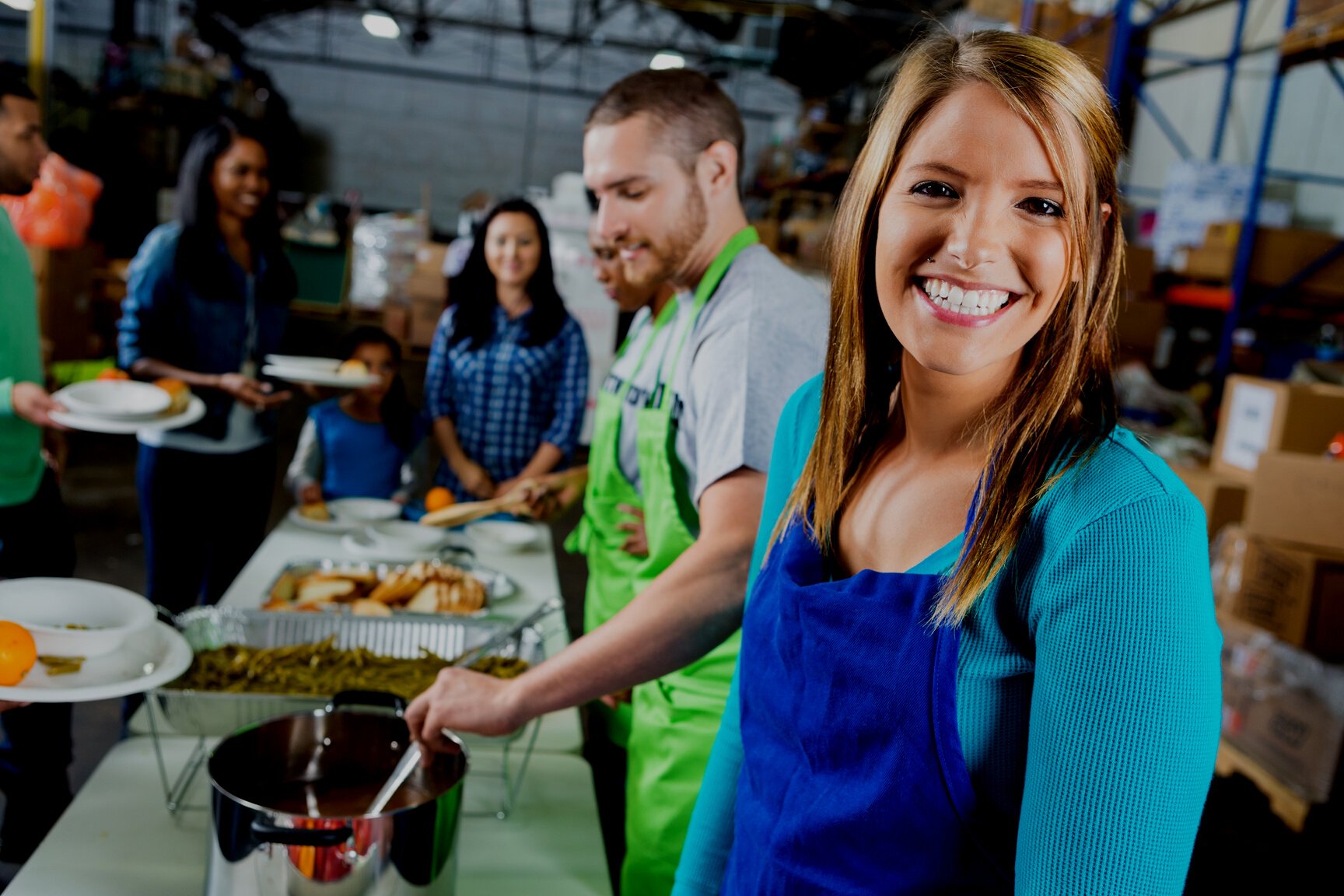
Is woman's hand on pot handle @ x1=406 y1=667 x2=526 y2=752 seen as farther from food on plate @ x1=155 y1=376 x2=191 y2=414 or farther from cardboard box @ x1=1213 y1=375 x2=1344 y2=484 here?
cardboard box @ x1=1213 y1=375 x2=1344 y2=484

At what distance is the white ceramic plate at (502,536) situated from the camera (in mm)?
2650

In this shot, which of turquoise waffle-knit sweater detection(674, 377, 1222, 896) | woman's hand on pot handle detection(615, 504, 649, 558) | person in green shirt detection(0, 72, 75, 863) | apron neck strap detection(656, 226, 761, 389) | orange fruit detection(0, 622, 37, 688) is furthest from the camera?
person in green shirt detection(0, 72, 75, 863)

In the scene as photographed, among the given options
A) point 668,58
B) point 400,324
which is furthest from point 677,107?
point 668,58

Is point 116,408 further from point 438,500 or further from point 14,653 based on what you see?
point 14,653

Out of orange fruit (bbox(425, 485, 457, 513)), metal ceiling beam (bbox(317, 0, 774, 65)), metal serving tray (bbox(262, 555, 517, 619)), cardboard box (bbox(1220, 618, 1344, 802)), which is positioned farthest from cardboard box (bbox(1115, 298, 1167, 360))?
metal ceiling beam (bbox(317, 0, 774, 65))

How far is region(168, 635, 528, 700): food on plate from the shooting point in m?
1.49

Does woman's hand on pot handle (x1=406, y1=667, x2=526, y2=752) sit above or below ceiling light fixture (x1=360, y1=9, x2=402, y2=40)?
below

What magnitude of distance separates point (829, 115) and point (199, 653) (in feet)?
33.1

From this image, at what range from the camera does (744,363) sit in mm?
1352

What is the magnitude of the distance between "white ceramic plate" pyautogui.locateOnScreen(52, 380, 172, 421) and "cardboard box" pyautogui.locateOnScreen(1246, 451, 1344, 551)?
11.0 feet

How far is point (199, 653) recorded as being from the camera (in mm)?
1536

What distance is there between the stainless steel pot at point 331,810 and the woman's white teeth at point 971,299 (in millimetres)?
692

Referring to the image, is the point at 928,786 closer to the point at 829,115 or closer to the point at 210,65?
the point at 829,115

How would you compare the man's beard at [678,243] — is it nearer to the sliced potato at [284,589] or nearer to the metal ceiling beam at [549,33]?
the sliced potato at [284,589]
